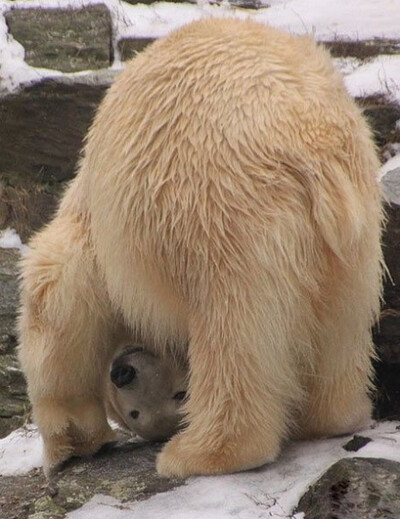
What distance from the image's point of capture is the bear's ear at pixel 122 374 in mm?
4359

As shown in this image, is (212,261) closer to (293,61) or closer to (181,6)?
(293,61)

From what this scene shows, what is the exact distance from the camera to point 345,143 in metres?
3.87

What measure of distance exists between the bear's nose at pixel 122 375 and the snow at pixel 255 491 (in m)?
0.52

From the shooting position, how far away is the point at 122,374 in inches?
172

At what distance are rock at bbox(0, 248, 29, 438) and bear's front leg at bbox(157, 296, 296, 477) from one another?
2.74 metres

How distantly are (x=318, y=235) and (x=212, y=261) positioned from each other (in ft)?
1.24

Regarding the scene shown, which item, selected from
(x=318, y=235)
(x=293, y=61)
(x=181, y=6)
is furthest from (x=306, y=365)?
(x=181, y=6)

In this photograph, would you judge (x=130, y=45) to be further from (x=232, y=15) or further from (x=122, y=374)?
(x=122, y=374)

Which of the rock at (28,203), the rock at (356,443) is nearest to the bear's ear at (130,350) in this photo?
the rock at (356,443)

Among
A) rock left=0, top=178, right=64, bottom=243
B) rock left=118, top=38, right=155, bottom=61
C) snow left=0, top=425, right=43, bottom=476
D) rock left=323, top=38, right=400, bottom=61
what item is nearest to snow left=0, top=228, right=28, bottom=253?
rock left=0, top=178, right=64, bottom=243

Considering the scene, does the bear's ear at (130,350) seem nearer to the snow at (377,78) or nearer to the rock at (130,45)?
the snow at (377,78)

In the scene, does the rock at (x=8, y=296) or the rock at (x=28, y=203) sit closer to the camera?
the rock at (x=8, y=296)

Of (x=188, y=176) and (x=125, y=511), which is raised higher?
(x=188, y=176)

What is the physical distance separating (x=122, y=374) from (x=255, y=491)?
828 mm
